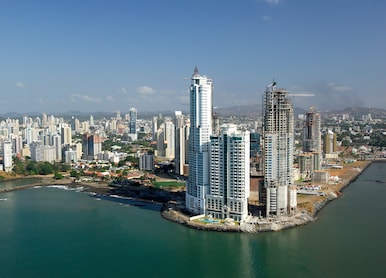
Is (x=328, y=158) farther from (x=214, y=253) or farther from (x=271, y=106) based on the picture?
(x=214, y=253)

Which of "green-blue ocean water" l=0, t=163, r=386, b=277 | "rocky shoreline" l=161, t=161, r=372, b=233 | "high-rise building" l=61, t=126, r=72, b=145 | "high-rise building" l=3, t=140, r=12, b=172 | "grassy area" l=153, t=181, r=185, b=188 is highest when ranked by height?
"high-rise building" l=61, t=126, r=72, b=145

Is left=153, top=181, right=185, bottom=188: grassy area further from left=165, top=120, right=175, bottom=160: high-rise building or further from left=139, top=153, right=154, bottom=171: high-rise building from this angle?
left=165, top=120, right=175, bottom=160: high-rise building

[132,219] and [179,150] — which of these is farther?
[179,150]

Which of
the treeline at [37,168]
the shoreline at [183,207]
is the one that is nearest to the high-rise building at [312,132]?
the shoreline at [183,207]

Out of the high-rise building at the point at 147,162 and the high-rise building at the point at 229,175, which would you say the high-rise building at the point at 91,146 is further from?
the high-rise building at the point at 229,175

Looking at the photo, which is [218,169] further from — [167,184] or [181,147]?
[181,147]

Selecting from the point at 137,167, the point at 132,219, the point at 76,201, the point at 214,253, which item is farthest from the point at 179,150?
the point at 214,253

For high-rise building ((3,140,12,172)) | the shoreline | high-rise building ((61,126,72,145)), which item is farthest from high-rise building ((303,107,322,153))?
high-rise building ((61,126,72,145))
